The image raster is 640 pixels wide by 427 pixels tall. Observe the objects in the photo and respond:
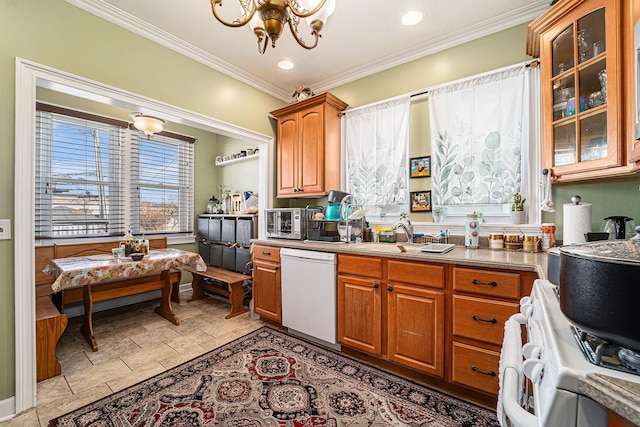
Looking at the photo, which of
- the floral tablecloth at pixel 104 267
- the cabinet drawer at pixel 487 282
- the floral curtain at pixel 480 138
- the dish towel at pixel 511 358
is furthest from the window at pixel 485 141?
the floral tablecloth at pixel 104 267

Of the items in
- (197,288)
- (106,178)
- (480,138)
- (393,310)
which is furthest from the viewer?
(197,288)

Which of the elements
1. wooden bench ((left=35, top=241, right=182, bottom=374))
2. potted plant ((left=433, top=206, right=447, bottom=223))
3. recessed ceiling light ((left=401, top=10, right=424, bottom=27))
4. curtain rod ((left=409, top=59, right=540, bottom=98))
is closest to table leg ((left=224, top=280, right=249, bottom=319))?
wooden bench ((left=35, top=241, right=182, bottom=374))

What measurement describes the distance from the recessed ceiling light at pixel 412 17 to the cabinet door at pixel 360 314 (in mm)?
2134

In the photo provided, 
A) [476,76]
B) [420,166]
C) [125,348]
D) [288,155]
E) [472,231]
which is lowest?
[125,348]

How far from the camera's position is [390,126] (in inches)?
108

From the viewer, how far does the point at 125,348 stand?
8.10 feet

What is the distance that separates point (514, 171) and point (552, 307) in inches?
66.9

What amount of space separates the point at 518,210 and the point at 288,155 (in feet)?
7.65

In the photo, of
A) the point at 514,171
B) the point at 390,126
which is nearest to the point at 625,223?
the point at 514,171

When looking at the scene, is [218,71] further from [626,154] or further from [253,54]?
[626,154]

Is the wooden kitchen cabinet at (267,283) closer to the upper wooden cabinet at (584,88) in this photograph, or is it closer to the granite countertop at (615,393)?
the upper wooden cabinet at (584,88)

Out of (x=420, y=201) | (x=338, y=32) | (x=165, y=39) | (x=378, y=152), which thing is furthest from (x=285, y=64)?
(x=420, y=201)

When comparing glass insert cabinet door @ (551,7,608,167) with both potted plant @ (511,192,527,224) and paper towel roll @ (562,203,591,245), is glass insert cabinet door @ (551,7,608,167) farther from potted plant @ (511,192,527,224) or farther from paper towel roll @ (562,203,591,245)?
potted plant @ (511,192,527,224)

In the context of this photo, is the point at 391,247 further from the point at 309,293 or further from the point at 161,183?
the point at 161,183
